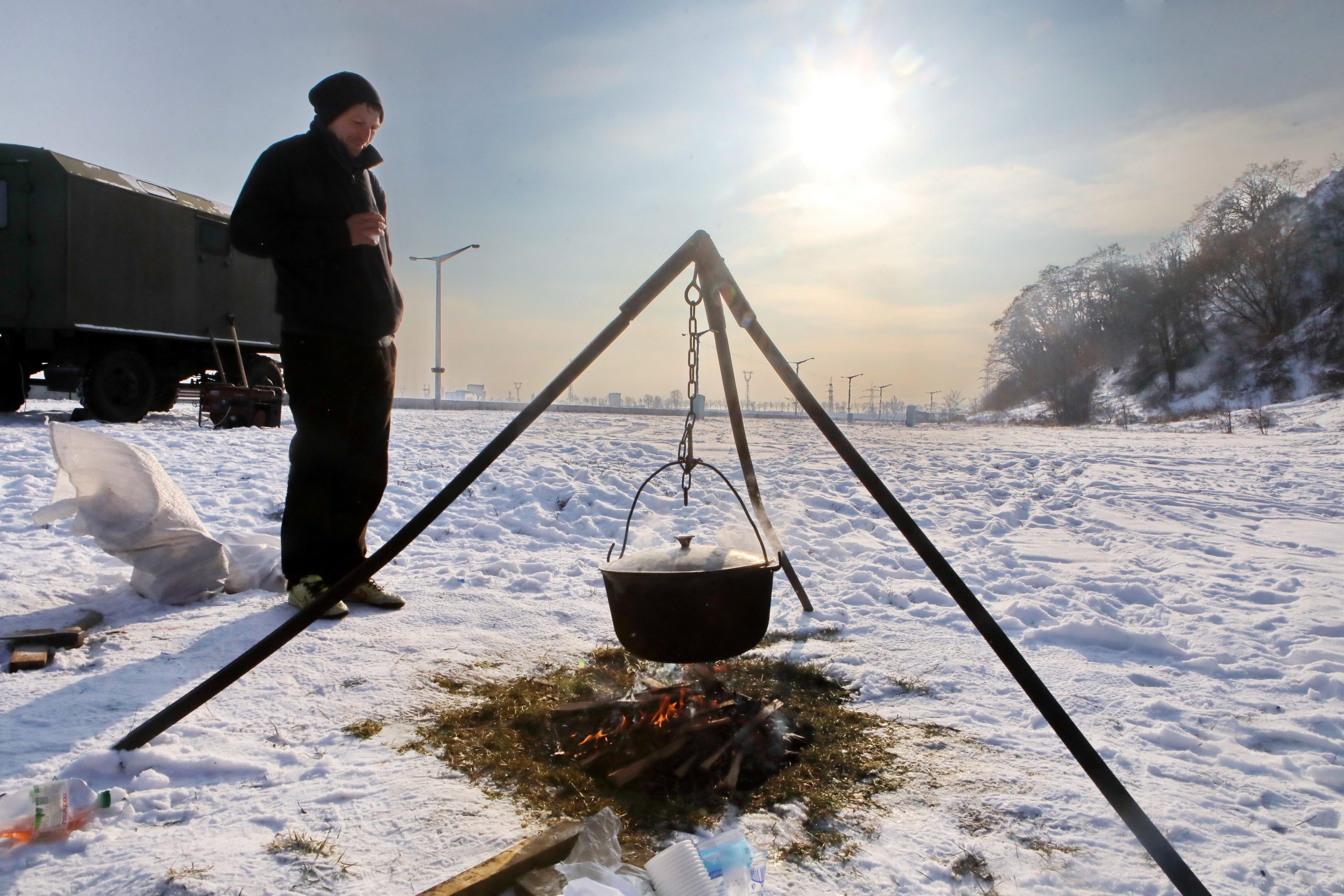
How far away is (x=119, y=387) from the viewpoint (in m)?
9.33

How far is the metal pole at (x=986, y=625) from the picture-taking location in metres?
1.57

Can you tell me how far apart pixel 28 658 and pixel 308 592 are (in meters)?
0.95

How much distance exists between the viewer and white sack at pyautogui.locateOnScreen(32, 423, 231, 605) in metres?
3.14

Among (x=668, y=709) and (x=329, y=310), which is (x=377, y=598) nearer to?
(x=329, y=310)

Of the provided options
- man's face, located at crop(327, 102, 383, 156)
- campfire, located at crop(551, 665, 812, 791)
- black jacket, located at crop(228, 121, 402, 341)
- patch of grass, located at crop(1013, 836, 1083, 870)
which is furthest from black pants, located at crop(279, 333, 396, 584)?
patch of grass, located at crop(1013, 836, 1083, 870)

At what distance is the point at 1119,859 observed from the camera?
5.76 ft

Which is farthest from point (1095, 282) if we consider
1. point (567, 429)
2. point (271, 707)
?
point (271, 707)

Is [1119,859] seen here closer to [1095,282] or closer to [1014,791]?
[1014,791]

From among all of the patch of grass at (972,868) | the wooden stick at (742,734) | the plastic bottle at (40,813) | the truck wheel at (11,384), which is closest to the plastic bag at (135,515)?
the plastic bottle at (40,813)

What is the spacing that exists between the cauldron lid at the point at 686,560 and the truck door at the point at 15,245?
9.81m

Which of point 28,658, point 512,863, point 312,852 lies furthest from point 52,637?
point 512,863

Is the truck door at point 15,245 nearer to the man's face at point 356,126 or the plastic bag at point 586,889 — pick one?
A: the man's face at point 356,126

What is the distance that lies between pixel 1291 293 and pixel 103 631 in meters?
54.1

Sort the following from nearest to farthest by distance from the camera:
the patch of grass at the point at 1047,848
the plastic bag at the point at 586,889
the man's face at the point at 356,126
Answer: the plastic bag at the point at 586,889
the patch of grass at the point at 1047,848
the man's face at the point at 356,126
